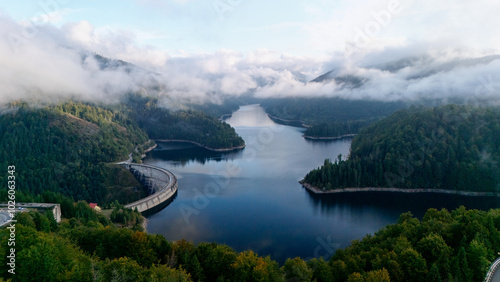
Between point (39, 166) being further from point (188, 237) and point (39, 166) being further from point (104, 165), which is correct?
point (188, 237)

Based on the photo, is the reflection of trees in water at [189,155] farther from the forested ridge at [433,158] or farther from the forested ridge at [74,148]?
the forested ridge at [433,158]

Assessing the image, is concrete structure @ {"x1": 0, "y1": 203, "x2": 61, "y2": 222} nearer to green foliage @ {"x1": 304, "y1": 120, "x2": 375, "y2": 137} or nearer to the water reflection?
the water reflection

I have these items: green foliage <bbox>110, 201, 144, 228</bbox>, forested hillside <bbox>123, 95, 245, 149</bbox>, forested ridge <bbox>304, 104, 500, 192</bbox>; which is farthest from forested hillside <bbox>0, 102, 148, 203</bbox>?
forested ridge <bbox>304, 104, 500, 192</bbox>

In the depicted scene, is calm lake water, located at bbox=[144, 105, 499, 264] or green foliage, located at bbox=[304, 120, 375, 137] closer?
calm lake water, located at bbox=[144, 105, 499, 264]

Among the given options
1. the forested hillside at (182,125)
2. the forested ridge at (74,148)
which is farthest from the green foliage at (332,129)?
the forested ridge at (74,148)

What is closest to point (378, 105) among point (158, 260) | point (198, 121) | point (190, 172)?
point (198, 121)

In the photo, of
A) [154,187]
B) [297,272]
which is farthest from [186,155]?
[297,272]

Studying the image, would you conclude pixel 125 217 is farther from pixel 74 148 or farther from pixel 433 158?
pixel 433 158
